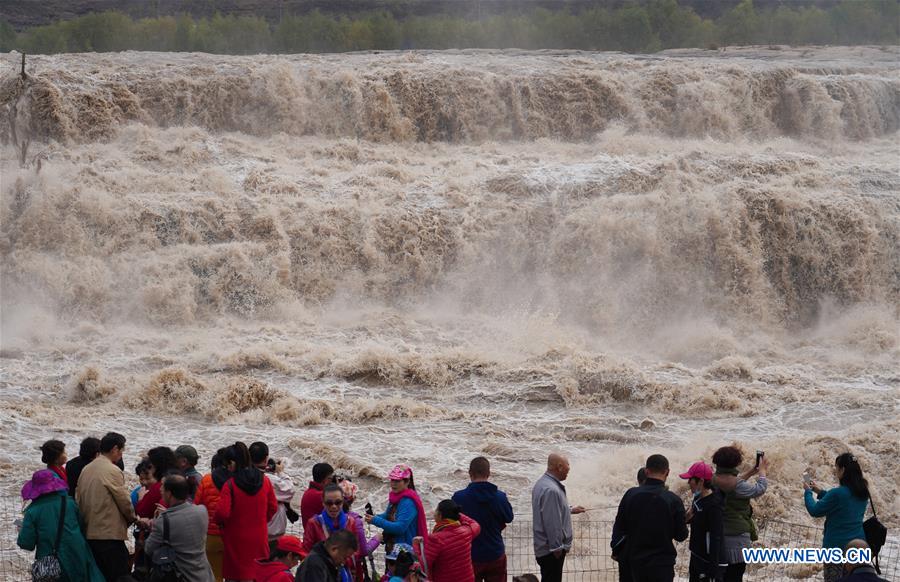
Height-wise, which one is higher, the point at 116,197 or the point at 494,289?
the point at 116,197

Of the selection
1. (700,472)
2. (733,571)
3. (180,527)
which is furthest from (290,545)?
(733,571)

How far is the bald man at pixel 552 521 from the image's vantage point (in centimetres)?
584

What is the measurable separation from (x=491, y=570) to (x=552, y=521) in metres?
0.38

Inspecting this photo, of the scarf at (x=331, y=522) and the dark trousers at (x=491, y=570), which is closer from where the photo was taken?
the scarf at (x=331, y=522)

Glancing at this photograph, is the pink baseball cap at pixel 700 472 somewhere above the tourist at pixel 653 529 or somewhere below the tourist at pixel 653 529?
above

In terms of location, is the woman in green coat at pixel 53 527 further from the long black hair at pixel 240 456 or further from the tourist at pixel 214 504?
the long black hair at pixel 240 456

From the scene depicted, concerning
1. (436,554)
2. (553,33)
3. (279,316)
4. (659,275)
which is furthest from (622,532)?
(553,33)

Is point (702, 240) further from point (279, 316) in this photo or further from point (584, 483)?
point (584, 483)

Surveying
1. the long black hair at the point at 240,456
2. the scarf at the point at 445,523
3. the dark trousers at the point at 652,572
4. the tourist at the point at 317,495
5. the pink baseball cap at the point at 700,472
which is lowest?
the dark trousers at the point at 652,572

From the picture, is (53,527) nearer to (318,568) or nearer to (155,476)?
(155,476)

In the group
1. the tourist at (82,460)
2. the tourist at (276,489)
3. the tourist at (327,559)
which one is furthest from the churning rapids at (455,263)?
the tourist at (327,559)

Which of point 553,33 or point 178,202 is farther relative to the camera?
point 553,33

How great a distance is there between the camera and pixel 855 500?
5816 mm

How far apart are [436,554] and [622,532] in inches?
35.3
